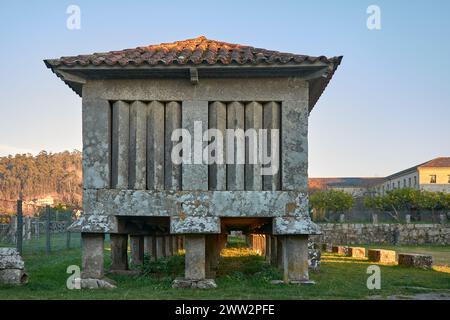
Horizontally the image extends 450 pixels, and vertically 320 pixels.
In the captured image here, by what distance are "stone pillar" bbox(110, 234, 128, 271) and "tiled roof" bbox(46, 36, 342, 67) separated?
3606 millimetres

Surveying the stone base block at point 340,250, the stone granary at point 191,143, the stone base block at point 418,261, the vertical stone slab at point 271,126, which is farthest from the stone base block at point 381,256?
the vertical stone slab at point 271,126

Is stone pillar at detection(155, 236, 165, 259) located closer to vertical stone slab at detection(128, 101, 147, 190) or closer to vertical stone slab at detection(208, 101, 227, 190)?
vertical stone slab at detection(128, 101, 147, 190)

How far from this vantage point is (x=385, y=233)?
35.3 m

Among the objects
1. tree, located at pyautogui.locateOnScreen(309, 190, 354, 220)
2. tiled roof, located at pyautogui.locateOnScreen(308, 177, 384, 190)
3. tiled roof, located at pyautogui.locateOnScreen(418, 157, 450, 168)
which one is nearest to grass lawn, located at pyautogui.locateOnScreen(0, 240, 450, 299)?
tree, located at pyautogui.locateOnScreen(309, 190, 354, 220)

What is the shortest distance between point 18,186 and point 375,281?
71.6m

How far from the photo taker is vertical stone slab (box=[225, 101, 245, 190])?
9.60 meters

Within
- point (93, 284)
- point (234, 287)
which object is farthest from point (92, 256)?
point (234, 287)

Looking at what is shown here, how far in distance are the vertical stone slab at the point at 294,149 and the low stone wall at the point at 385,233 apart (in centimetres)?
2472

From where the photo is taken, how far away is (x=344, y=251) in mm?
22203

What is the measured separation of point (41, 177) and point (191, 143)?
247ft

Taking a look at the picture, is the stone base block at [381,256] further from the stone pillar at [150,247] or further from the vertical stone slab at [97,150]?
the vertical stone slab at [97,150]
